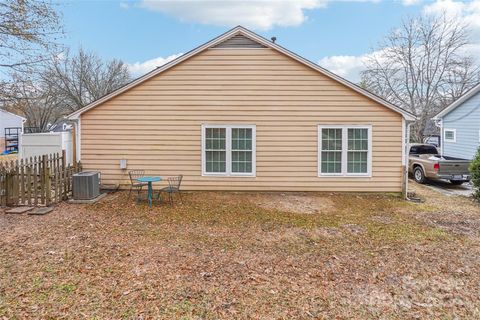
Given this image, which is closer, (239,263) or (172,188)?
(239,263)

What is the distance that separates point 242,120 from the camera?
34.9 feet

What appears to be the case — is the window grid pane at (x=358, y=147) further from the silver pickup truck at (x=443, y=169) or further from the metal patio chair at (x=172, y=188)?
the metal patio chair at (x=172, y=188)

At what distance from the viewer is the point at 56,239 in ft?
20.3

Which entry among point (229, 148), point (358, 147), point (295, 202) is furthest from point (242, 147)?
point (358, 147)

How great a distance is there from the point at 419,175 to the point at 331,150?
622 centimetres

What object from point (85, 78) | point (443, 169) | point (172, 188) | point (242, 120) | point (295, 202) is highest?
point (85, 78)

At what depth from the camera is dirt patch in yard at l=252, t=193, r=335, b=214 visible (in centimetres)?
879

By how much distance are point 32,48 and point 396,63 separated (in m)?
26.4

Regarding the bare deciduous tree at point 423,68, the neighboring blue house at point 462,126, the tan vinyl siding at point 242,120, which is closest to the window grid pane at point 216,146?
the tan vinyl siding at point 242,120

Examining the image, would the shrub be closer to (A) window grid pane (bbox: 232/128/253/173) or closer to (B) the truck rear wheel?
(B) the truck rear wheel

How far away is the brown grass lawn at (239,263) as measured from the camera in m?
3.86

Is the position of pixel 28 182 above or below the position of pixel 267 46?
below

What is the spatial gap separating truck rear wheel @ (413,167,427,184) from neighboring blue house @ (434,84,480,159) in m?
3.87

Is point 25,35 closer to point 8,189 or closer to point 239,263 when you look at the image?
point 8,189
